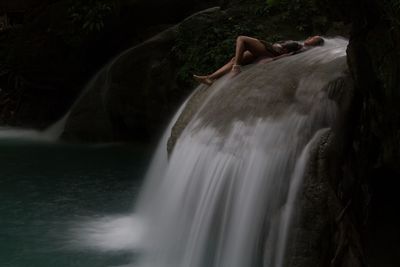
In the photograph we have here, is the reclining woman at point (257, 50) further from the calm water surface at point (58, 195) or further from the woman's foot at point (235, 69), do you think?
the calm water surface at point (58, 195)

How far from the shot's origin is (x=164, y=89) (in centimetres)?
1139

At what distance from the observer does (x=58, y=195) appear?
8680mm

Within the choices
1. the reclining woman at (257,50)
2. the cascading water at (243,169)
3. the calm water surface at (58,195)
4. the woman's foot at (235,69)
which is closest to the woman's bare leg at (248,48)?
the reclining woman at (257,50)

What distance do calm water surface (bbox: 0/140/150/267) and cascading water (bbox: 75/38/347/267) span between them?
0.53m

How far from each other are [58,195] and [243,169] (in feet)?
14.6

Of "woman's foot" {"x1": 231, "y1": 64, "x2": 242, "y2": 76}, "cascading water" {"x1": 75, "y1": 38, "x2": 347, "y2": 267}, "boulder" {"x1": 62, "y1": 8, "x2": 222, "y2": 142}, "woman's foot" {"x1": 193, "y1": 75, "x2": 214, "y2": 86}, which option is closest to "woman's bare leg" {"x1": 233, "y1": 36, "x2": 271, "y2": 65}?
"woman's foot" {"x1": 231, "y1": 64, "x2": 242, "y2": 76}

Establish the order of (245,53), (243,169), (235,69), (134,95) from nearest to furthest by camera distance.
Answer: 1. (243,169)
2. (235,69)
3. (245,53)
4. (134,95)

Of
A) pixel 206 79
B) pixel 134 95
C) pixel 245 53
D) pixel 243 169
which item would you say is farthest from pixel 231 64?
pixel 134 95

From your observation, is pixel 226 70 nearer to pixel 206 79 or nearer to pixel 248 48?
pixel 206 79

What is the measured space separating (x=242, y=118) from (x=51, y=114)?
9.93m

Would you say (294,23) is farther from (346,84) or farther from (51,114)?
(51,114)

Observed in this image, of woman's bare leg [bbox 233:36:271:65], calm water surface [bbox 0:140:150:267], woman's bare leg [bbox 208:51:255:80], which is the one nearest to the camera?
calm water surface [bbox 0:140:150:267]

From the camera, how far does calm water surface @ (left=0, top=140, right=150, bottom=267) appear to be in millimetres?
6324

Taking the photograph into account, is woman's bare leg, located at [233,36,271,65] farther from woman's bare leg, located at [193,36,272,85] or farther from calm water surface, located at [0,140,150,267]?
calm water surface, located at [0,140,150,267]
